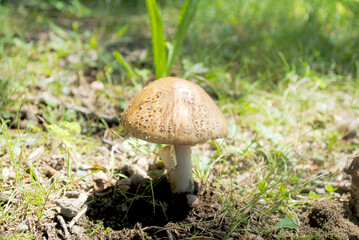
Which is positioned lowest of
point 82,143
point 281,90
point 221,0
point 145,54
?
point 82,143

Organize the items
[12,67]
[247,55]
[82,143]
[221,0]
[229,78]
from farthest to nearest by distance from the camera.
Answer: [221,0], [247,55], [229,78], [12,67], [82,143]

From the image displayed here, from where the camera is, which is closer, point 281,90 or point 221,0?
point 281,90

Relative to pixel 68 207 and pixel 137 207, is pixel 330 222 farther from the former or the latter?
pixel 68 207

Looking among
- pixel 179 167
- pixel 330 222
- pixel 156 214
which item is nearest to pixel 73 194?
pixel 156 214

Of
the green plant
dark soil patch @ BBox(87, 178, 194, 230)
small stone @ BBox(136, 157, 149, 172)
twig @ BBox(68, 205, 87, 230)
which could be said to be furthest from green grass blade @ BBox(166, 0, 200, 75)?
twig @ BBox(68, 205, 87, 230)

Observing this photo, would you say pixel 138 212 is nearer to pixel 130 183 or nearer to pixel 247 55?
pixel 130 183

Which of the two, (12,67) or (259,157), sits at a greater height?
(12,67)

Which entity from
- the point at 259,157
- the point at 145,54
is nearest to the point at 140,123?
the point at 259,157
